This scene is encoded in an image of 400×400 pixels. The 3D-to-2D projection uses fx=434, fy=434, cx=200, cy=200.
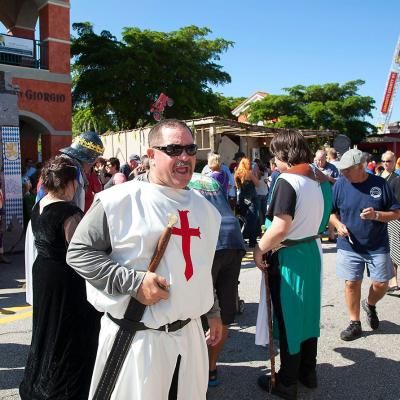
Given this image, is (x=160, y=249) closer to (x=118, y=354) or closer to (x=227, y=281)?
(x=118, y=354)

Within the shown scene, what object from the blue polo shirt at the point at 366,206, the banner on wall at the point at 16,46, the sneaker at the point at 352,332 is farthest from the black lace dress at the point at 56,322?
the banner on wall at the point at 16,46

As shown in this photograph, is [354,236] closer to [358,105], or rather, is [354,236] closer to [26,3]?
[26,3]

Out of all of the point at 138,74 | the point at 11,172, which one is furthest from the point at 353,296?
the point at 138,74

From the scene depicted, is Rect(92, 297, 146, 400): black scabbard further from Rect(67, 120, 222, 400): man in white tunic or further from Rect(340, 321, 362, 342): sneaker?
Rect(340, 321, 362, 342): sneaker

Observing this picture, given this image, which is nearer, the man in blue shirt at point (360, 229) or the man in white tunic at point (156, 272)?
the man in white tunic at point (156, 272)

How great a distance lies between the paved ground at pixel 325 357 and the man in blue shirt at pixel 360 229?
0.91ft

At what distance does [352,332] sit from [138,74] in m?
21.7

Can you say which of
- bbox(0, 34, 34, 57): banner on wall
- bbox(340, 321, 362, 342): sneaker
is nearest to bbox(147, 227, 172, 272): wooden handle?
bbox(340, 321, 362, 342): sneaker

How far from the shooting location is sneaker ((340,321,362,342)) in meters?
4.20

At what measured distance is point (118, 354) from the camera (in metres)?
1.85

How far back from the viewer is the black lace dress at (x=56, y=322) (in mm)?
2609

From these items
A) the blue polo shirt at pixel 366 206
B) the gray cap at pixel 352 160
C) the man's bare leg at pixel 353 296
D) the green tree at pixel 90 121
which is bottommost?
the man's bare leg at pixel 353 296

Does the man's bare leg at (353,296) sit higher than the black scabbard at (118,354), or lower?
lower

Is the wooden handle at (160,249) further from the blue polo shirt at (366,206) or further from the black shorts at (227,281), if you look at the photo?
the blue polo shirt at (366,206)
